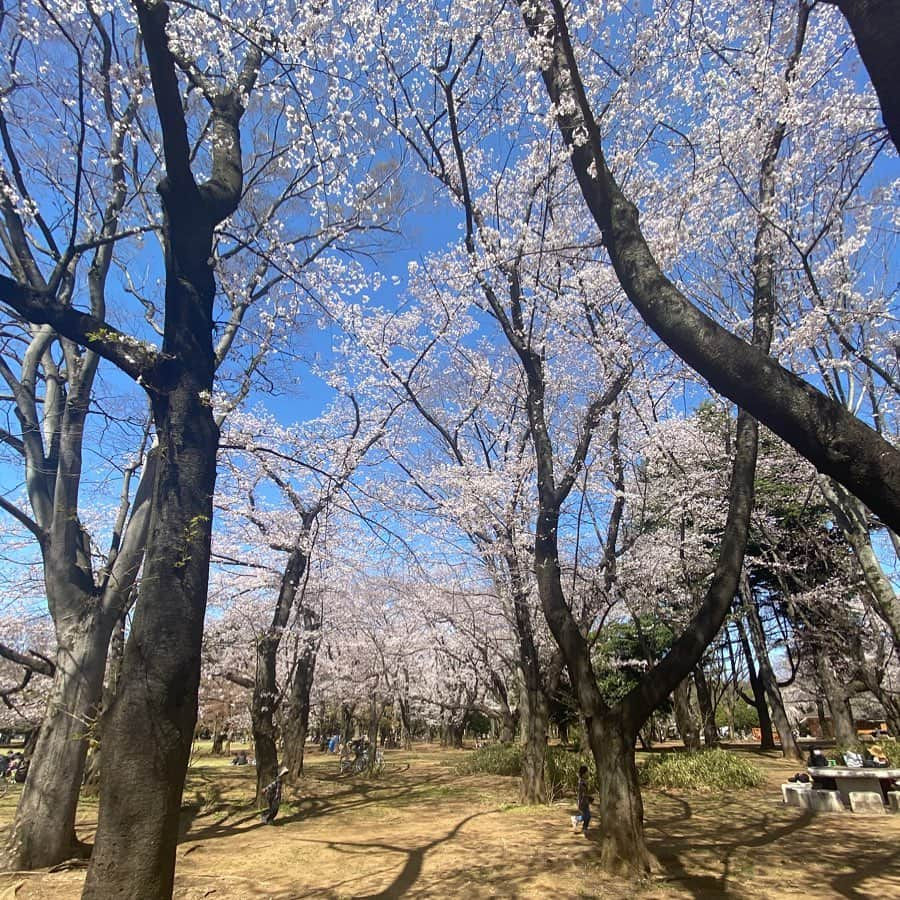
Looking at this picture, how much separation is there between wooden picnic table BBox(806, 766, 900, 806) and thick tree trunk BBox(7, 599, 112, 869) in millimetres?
11899

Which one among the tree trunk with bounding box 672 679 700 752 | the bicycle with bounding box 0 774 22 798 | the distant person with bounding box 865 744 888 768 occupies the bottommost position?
the bicycle with bounding box 0 774 22 798

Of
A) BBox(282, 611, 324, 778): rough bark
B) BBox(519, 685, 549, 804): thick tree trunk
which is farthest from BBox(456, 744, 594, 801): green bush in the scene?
BBox(282, 611, 324, 778): rough bark

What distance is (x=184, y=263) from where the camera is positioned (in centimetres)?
359

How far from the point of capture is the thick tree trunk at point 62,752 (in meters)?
5.98

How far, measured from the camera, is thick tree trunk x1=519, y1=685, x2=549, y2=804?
10320 millimetres

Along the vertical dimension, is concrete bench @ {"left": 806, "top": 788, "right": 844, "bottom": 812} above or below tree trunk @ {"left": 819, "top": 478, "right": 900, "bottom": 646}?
below

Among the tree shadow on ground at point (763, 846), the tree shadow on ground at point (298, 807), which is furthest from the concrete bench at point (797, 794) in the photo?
the tree shadow on ground at point (298, 807)

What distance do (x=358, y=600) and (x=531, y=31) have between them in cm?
2131

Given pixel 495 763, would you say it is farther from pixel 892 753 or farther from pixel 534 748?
pixel 892 753

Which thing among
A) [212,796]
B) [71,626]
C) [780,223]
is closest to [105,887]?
[71,626]

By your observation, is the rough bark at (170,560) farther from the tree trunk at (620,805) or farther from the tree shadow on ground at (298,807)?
the tree shadow on ground at (298,807)

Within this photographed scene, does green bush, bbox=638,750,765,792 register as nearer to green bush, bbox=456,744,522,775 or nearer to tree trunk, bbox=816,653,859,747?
Answer: green bush, bbox=456,744,522,775

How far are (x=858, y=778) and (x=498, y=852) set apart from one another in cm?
728

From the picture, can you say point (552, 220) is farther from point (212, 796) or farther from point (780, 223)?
point (212, 796)
